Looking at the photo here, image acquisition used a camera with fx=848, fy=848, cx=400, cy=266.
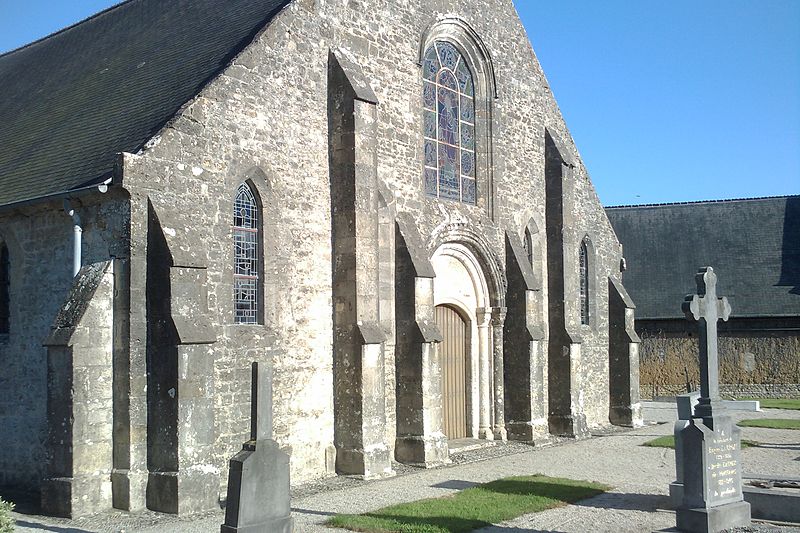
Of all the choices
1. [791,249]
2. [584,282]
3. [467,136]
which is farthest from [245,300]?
[791,249]

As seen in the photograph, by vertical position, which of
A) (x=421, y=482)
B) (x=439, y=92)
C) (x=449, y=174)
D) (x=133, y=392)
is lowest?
(x=421, y=482)

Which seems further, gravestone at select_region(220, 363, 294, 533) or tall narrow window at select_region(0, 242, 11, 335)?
tall narrow window at select_region(0, 242, 11, 335)

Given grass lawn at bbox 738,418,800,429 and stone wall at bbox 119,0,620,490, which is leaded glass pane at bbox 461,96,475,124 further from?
grass lawn at bbox 738,418,800,429

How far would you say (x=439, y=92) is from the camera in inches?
733

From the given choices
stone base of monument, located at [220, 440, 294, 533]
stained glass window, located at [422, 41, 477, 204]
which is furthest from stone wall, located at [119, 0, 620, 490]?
stone base of monument, located at [220, 440, 294, 533]

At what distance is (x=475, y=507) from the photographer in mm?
11625

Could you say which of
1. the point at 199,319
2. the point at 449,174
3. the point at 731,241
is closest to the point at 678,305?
the point at 731,241

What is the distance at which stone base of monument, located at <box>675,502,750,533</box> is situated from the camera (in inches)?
396

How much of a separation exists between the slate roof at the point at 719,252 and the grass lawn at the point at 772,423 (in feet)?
31.4

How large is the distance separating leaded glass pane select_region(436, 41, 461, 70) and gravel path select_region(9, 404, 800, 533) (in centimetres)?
853

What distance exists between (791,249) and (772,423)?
1403 centimetres

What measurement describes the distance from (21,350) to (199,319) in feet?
12.6

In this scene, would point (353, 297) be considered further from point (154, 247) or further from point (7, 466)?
point (7, 466)

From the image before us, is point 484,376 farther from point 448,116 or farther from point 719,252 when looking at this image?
point 719,252
